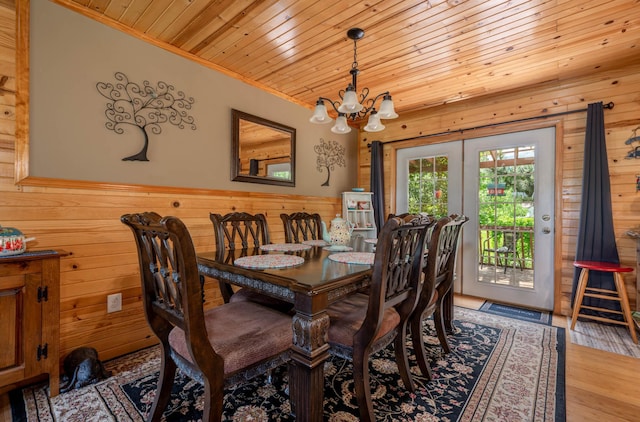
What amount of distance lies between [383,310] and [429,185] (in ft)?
9.32

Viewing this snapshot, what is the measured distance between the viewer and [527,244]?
3.06 metres

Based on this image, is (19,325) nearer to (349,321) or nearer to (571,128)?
(349,321)

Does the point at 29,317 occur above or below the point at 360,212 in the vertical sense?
below

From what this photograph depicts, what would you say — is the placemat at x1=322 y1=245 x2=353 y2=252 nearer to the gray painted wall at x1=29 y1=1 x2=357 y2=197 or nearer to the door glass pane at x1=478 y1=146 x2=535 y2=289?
the gray painted wall at x1=29 y1=1 x2=357 y2=197

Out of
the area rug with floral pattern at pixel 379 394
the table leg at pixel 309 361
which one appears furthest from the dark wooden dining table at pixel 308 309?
the area rug with floral pattern at pixel 379 394

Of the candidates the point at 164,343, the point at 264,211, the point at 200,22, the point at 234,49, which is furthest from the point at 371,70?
the point at 164,343

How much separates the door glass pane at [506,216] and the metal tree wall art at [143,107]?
321 centimetres

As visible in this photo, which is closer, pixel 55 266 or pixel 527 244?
pixel 55 266

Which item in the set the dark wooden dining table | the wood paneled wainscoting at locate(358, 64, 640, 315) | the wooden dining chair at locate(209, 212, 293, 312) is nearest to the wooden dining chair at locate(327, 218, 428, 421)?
the dark wooden dining table

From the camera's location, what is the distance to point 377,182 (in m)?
3.97

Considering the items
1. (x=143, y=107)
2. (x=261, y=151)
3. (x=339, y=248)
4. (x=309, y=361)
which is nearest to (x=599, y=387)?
(x=339, y=248)

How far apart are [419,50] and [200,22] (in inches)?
67.5

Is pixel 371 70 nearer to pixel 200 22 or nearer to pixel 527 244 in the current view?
pixel 200 22

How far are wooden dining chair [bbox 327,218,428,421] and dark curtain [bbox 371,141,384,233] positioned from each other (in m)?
2.44
